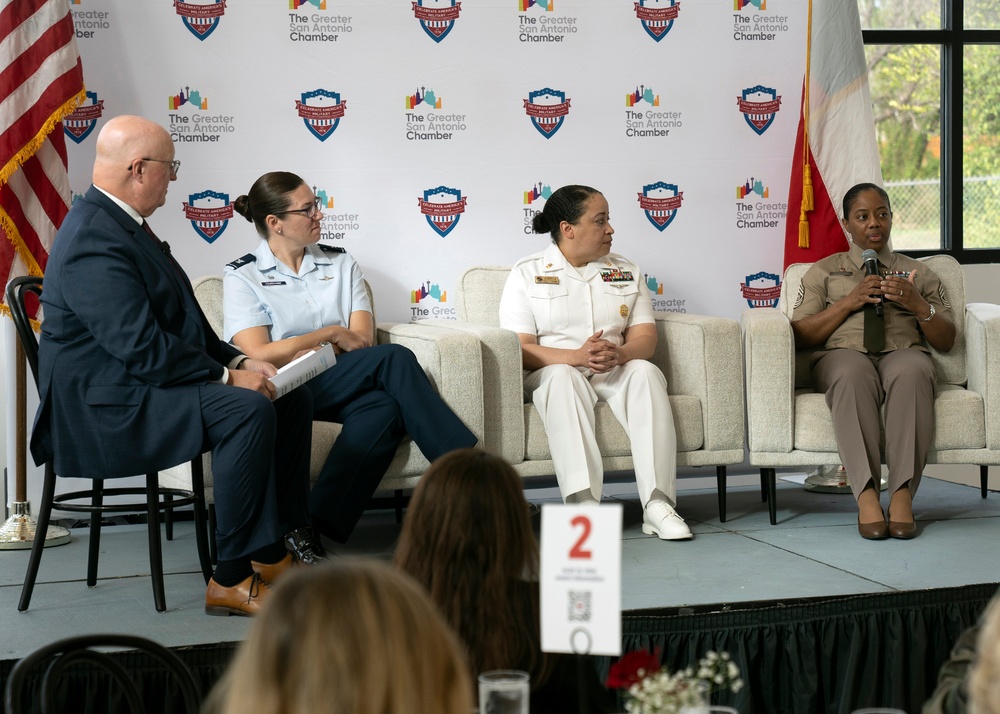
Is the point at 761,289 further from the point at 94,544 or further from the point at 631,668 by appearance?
the point at 631,668

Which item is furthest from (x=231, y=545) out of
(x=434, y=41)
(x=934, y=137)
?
(x=934, y=137)

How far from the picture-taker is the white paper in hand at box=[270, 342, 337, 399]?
2.81 metres

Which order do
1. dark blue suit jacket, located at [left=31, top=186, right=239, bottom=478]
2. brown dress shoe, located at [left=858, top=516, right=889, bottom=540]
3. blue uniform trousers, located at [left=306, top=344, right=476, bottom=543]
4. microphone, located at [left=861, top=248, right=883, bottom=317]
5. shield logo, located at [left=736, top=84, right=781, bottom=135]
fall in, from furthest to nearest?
1. shield logo, located at [left=736, top=84, right=781, bottom=135]
2. microphone, located at [left=861, top=248, right=883, bottom=317]
3. brown dress shoe, located at [left=858, top=516, right=889, bottom=540]
4. blue uniform trousers, located at [left=306, top=344, right=476, bottom=543]
5. dark blue suit jacket, located at [left=31, top=186, right=239, bottom=478]

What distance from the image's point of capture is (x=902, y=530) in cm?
326

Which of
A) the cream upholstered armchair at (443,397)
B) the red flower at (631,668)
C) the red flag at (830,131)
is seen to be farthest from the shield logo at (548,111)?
the red flower at (631,668)

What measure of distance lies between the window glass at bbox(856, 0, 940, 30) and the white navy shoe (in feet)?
7.87

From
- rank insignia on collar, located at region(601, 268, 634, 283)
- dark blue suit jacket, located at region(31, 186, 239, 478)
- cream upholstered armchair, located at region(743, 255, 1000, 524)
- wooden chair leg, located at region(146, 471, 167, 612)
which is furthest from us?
rank insignia on collar, located at region(601, 268, 634, 283)

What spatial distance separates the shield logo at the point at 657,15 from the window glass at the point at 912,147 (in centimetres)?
106

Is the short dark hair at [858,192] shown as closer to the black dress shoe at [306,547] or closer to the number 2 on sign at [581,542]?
the black dress shoe at [306,547]

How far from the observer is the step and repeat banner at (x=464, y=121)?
→ 386 centimetres

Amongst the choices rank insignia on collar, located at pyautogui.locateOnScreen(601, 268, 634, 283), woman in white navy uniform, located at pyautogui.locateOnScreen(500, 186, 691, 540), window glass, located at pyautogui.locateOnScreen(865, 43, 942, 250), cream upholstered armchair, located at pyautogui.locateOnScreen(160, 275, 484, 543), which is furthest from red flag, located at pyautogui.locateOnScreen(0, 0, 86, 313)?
window glass, located at pyautogui.locateOnScreen(865, 43, 942, 250)

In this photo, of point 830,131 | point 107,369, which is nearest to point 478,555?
point 107,369

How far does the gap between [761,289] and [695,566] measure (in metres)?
1.67

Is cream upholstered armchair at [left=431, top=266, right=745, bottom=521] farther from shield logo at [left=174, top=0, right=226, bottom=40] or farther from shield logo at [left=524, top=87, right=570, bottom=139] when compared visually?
shield logo at [left=174, top=0, right=226, bottom=40]
